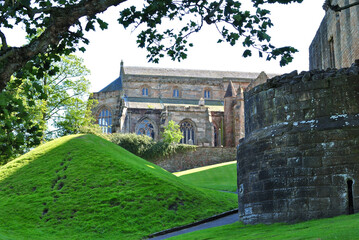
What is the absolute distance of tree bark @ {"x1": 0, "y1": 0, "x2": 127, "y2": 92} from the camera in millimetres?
9391

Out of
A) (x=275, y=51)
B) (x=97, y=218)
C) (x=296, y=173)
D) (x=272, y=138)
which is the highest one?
(x=275, y=51)

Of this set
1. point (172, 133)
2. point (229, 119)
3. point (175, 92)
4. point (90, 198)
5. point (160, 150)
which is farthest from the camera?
point (175, 92)

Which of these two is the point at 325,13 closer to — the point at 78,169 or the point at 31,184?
the point at 78,169

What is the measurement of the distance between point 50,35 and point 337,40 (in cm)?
1880

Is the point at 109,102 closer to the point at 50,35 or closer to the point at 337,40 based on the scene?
the point at 337,40

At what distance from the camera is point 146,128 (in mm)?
65938

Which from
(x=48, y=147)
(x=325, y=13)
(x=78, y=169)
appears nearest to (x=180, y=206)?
(x=78, y=169)

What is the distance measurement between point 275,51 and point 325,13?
18.1 m

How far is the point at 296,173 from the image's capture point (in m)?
14.2

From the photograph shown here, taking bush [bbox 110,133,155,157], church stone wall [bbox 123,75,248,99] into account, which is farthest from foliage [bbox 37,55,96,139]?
church stone wall [bbox 123,75,248,99]

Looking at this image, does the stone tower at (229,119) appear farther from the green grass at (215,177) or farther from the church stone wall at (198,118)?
the green grass at (215,177)

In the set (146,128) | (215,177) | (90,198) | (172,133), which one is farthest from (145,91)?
(90,198)

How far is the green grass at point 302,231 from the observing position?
9.55 m

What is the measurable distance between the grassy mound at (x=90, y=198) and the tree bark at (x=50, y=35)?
11.2 m
